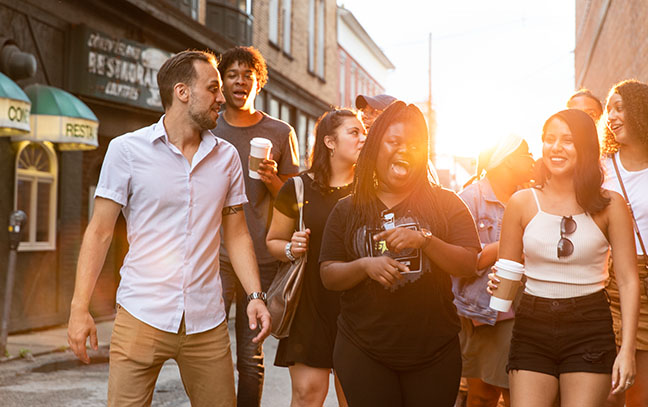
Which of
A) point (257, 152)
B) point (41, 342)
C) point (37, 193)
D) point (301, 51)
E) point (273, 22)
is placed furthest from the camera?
point (301, 51)

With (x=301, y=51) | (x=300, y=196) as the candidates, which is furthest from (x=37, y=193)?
(x=301, y=51)

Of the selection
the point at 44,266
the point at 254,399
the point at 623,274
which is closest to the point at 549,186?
the point at 623,274

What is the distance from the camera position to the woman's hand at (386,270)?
127 inches

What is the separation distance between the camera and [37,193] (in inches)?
480

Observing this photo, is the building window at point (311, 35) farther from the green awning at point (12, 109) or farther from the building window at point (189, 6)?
the green awning at point (12, 109)

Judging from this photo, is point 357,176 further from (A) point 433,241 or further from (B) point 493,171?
(B) point 493,171

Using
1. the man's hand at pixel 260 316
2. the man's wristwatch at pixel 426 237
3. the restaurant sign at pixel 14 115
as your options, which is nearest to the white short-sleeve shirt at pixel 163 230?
the man's hand at pixel 260 316

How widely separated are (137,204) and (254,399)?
188 cm

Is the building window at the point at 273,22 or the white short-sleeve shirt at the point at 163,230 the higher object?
the building window at the point at 273,22

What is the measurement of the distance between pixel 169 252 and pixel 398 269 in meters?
1.06

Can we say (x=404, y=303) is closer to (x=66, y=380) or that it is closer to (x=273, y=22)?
(x=66, y=380)

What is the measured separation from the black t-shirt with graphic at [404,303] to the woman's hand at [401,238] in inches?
8.2

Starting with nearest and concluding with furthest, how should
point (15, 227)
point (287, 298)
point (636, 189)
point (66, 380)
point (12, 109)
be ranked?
point (636, 189) < point (287, 298) < point (66, 380) < point (15, 227) < point (12, 109)

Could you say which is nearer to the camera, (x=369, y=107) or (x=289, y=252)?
(x=289, y=252)
